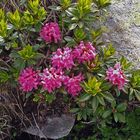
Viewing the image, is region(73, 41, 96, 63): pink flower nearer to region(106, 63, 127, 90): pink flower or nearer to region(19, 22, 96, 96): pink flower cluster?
region(19, 22, 96, 96): pink flower cluster

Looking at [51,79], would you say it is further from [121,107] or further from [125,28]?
[125,28]

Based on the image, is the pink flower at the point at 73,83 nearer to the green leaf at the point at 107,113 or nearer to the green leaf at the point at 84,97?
the green leaf at the point at 84,97

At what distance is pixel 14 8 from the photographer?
2.76 metres

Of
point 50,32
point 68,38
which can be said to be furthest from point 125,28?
point 50,32

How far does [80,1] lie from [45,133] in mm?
889

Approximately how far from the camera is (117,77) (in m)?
2.38

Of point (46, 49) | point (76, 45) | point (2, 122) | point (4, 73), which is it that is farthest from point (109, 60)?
point (2, 122)

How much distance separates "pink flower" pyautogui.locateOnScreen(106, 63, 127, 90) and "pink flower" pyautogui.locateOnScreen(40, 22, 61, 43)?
355 millimetres

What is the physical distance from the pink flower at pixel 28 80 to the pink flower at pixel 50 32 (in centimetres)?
21

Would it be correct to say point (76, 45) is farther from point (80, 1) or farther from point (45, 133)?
point (45, 133)

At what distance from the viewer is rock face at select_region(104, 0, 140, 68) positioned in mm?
2760

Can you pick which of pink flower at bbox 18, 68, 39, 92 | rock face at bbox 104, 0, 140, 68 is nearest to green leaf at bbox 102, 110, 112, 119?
rock face at bbox 104, 0, 140, 68

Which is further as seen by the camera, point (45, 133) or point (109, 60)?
point (45, 133)

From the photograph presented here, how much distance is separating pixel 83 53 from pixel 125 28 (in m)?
0.54
